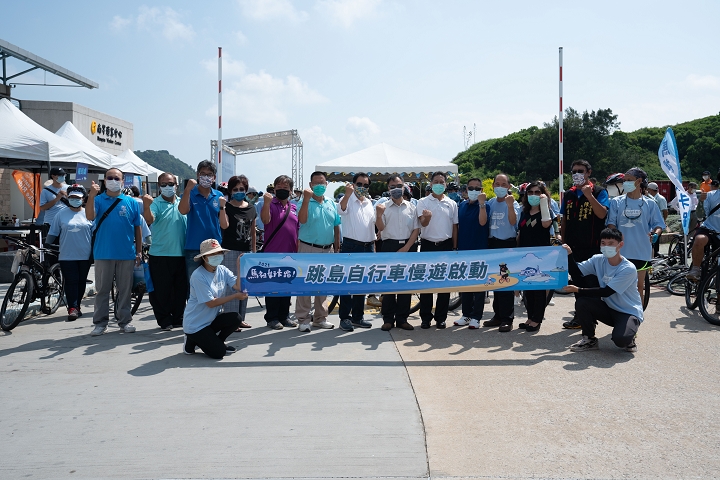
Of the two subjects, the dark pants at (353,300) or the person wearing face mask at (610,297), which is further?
the dark pants at (353,300)

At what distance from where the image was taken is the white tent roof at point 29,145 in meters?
11.6

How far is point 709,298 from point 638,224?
1868 mm

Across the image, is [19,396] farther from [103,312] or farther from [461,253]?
[461,253]

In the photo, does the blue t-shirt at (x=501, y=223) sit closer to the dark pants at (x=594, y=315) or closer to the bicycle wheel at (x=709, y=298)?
the dark pants at (x=594, y=315)

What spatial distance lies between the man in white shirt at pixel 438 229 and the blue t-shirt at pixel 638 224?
207 cm

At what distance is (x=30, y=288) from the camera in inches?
309

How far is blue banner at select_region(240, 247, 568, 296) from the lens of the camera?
6.86 meters

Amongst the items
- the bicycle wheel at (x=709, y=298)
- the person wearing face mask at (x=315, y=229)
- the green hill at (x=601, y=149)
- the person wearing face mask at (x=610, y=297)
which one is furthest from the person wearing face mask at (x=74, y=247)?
the green hill at (x=601, y=149)

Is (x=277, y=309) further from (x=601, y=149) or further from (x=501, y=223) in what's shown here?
(x=601, y=149)

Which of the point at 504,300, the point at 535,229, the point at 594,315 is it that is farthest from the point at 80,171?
the point at 594,315

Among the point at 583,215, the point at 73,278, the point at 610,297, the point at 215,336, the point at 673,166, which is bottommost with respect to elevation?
the point at 215,336

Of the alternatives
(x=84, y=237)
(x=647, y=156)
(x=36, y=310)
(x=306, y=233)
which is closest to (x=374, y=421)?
(x=306, y=233)

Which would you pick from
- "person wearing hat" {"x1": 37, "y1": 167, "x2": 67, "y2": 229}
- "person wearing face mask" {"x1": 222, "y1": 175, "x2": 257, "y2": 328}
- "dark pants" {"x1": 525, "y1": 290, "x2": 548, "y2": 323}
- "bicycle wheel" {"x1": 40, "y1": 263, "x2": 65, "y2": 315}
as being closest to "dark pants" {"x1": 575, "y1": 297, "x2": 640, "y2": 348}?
"dark pants" {"x1": 525, "y1": 290, "x2": 548, "y2": 323}

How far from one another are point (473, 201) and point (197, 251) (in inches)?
141
